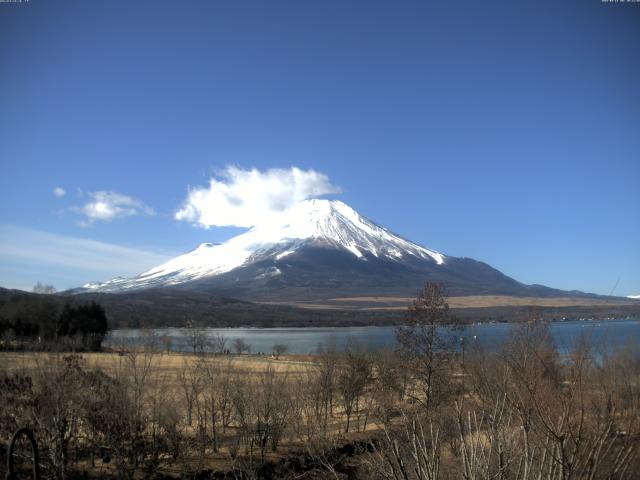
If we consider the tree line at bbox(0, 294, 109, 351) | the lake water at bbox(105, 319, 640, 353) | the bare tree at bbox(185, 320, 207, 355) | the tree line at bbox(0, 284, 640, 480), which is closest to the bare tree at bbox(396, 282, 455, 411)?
the tree line at bbox(0, 284, 640, 480)

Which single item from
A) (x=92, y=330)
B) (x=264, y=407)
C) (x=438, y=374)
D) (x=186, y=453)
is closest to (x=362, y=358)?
(x=438, y=374)

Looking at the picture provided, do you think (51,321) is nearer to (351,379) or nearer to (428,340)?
(351,379)


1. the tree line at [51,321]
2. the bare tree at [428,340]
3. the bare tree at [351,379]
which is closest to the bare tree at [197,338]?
the tree line at [51,321]

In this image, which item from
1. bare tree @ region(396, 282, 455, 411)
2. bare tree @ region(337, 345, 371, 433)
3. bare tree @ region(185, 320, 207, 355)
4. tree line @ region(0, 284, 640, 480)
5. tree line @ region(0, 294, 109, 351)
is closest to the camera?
tree line @ region(0, 284, 640, 480)

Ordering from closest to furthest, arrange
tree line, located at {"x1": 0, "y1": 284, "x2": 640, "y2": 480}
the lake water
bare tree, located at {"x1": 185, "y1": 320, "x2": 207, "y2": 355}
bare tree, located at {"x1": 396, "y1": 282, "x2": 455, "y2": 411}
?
tree line, located at {"x1": 0, "y1": 284, "x2": 640, "y2": 480} < the lake water < bare tree, located at {"x1": 396, "y1": 282, "x2": 455, "y2": 411} < bare tree, located at {"x1": 185, "y1": 320, "x2": 207, "y2": 355}

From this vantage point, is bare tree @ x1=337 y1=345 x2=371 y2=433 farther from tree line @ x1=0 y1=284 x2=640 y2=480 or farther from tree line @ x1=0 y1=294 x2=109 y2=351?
tree line @ x1=0 y1=294 x2=109 y2=351

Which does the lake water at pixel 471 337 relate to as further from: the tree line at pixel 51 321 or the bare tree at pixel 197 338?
the tree line at pixel 51 321

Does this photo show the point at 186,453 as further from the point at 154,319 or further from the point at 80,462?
the point at 154,319

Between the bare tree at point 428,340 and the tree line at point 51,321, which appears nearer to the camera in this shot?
the bare tree at point 428,340

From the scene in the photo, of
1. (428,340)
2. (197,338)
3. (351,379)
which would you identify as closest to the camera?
(428,340)

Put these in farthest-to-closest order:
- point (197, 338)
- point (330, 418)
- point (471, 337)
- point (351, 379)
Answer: point (197, 338)
point (471, 337)
point (351, 379)
point (330, 418)

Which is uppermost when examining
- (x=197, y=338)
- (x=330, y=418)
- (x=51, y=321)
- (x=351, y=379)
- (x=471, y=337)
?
(x=471, y=337)

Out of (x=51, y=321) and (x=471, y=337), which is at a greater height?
Answer: (x=471, y=337)

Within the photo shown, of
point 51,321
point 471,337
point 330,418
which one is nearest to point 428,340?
point 330,418
